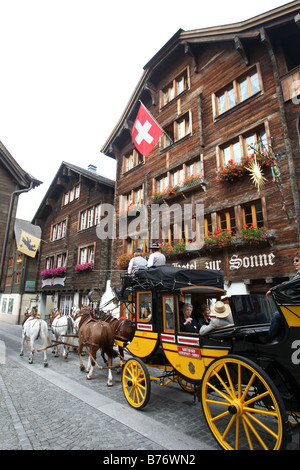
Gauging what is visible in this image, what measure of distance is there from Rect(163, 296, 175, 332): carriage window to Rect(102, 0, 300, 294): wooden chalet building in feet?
18.7

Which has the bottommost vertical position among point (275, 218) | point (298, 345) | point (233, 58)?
point (298, 345)

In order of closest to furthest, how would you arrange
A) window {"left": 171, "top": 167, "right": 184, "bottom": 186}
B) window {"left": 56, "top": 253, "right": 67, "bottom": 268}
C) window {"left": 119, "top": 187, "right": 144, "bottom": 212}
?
window {"left": 171, "top": 167, "right": 184, "bottom": 186} < window {"left": 119, "top": 187, "right": 144, "bottom": 212} < window {"left": 56, "top": 253, "right": 67, "bottom": 268}

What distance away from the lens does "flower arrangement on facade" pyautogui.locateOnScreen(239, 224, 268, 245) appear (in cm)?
936

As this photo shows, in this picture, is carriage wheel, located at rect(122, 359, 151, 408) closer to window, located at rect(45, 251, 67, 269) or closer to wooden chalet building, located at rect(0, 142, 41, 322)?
wooden chalet building, located at rect(0, 142, 41, 322)

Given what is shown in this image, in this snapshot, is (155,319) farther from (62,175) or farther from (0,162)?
(62,175)

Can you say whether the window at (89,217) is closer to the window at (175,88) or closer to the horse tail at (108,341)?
the window at (175,88)

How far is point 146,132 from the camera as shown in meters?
13.5

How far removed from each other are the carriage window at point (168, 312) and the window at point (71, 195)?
2037 centimetres

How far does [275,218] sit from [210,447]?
26.0ft

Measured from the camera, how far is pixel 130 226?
16859 millimetres

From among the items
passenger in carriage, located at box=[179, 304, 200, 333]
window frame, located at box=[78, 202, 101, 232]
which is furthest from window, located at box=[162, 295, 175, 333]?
window frame, located at box=[78, 202, 101, 232]

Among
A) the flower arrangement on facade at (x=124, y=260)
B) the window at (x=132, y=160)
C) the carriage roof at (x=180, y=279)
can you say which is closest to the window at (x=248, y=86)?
the window at (x=132, y=160)

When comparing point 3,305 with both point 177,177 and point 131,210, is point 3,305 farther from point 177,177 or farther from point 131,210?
point 177,177

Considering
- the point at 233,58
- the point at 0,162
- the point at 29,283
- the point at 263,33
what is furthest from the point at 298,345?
the point at 29,283
